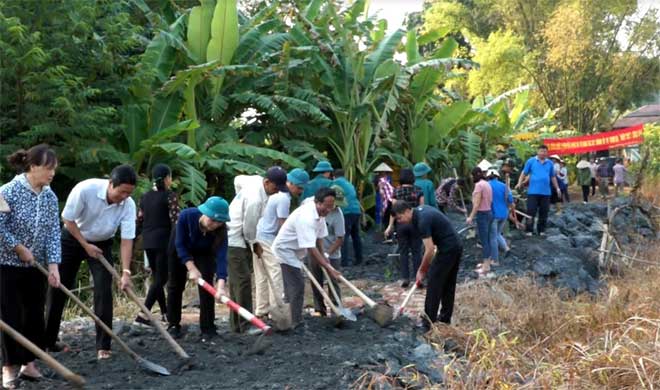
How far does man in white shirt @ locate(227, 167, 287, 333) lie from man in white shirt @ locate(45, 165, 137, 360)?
135cm

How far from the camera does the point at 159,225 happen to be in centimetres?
721

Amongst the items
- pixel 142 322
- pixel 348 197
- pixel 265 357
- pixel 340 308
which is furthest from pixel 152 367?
pixel 348 197

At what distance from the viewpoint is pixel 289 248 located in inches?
270

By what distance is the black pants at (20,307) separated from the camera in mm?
4961

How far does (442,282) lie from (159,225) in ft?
8.87

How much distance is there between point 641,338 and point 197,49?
27.2 ft

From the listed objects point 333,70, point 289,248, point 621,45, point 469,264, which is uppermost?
point 621,45

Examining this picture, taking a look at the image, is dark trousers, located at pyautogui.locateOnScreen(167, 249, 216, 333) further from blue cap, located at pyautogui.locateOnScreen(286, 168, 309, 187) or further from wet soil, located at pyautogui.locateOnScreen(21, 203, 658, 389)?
blue cap, located at pyautogui.locateOnScreen(286, 168, 309, 187)

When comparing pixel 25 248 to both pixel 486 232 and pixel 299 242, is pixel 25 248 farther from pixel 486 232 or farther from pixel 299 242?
pixel 486 232

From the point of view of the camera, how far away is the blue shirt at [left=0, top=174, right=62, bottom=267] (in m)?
4.94

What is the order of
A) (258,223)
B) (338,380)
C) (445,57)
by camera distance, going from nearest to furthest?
(338,380), (258,223), (445,57)

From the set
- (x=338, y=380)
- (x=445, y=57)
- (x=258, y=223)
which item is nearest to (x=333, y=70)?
(x=445, y=57)

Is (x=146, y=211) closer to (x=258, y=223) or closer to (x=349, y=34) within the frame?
(x=258, y=223)

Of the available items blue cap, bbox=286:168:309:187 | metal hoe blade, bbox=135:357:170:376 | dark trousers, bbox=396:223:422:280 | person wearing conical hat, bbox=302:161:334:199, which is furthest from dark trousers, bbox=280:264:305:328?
person wearing conical hat, bbox=302:161:334:199
